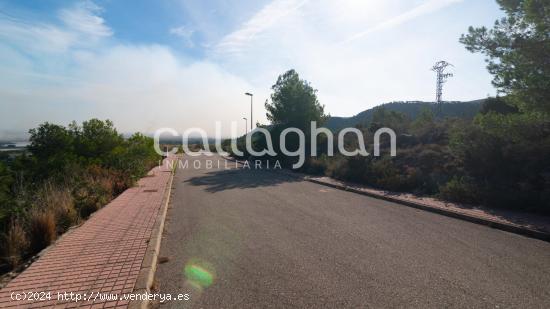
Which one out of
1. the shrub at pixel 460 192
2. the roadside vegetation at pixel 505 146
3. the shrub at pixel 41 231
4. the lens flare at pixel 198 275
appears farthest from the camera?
the shrub at pixel 460 192

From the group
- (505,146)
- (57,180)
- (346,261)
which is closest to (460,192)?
(505,146)

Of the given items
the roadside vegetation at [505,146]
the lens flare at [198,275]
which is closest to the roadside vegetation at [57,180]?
the lens flare at [198,275]

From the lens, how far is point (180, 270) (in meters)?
4.41

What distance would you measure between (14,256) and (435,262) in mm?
6764

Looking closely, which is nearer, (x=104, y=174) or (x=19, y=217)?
(x=19, y=217)

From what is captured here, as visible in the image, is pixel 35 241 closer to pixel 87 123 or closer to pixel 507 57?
pixel 87 123

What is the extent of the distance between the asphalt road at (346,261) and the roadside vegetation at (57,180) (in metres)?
2.28

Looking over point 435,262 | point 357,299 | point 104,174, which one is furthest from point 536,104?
point 104,174

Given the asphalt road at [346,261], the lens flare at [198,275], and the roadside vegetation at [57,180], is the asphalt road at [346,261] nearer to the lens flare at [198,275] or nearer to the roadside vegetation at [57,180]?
the lens flare at [198,275]

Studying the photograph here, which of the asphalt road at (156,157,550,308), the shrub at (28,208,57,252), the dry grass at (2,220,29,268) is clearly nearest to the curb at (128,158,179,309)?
the asphalt road at (156,157,550,308)

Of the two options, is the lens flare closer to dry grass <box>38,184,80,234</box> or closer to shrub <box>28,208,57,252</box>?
shrub <box>28,208,57,252</box>

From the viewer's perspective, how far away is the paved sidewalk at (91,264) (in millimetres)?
3516

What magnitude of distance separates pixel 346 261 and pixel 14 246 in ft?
18.2

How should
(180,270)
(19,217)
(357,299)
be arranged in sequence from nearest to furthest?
1. (357,299)
2. (180,270)
3. (19,217)
